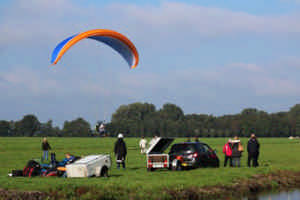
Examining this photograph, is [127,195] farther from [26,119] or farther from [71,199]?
[26,119]

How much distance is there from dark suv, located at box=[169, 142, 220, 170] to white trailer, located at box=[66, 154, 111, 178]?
4674 mm

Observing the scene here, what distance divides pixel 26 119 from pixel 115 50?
18362 cm

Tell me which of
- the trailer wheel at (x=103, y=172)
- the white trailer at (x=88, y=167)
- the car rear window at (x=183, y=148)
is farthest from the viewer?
the car rear window at (x=183, y=148)

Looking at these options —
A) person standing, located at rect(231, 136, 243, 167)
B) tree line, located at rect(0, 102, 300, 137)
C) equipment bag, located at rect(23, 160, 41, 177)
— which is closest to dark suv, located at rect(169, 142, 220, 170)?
person standing, located at rect(231, 136, 243, 167)

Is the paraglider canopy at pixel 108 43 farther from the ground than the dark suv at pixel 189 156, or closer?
farther from the ground

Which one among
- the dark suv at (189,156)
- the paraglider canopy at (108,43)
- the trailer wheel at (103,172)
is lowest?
the trailer wheel at (103,172)

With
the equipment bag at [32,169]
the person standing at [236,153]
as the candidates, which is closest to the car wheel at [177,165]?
the person standing at [236,153]

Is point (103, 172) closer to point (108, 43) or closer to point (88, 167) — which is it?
point (88, 167)

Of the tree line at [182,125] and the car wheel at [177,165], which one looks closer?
the car wheel at [177,165]

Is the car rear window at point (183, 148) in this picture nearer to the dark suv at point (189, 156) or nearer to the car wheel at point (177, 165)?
the dark suv at point (189, 156)

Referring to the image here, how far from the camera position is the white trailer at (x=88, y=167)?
719 inches

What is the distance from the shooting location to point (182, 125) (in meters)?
175

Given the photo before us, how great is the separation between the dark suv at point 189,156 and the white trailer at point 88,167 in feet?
15.3

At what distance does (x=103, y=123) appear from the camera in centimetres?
2361
